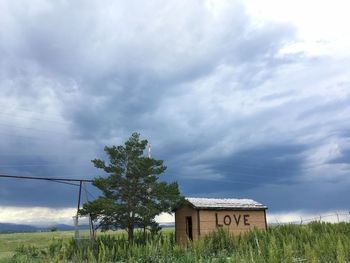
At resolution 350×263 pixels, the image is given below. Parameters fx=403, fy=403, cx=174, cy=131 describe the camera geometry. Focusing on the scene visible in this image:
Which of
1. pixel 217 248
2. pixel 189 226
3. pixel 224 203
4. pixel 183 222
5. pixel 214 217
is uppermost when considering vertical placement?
pixel 224 203

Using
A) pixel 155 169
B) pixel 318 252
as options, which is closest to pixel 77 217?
pixel 155 169

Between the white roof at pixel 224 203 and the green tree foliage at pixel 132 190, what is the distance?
79.7 inches

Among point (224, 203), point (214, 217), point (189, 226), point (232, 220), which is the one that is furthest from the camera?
point (224, 203)

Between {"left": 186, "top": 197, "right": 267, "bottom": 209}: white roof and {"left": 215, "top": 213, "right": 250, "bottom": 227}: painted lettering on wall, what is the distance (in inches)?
27.6

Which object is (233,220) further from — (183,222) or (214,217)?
(183,222)

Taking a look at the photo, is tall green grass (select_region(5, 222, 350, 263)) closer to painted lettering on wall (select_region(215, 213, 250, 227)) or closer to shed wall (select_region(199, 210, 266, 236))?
shed wall (select_region(199, 210, 266, 236))

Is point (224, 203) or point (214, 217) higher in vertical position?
point (224, 203)

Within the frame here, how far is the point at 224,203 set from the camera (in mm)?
31750

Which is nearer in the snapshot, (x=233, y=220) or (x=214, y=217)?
(x=214, y=217)

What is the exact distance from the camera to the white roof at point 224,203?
3002cm

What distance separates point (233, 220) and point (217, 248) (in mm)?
4914

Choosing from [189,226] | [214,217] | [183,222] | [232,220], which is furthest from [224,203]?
[183,222]

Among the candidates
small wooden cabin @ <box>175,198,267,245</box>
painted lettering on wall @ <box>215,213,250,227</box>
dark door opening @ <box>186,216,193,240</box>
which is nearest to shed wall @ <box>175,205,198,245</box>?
small wooden cabin @ <box>175,198,267,245</box>

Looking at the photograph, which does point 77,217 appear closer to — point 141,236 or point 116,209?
point 116,209
